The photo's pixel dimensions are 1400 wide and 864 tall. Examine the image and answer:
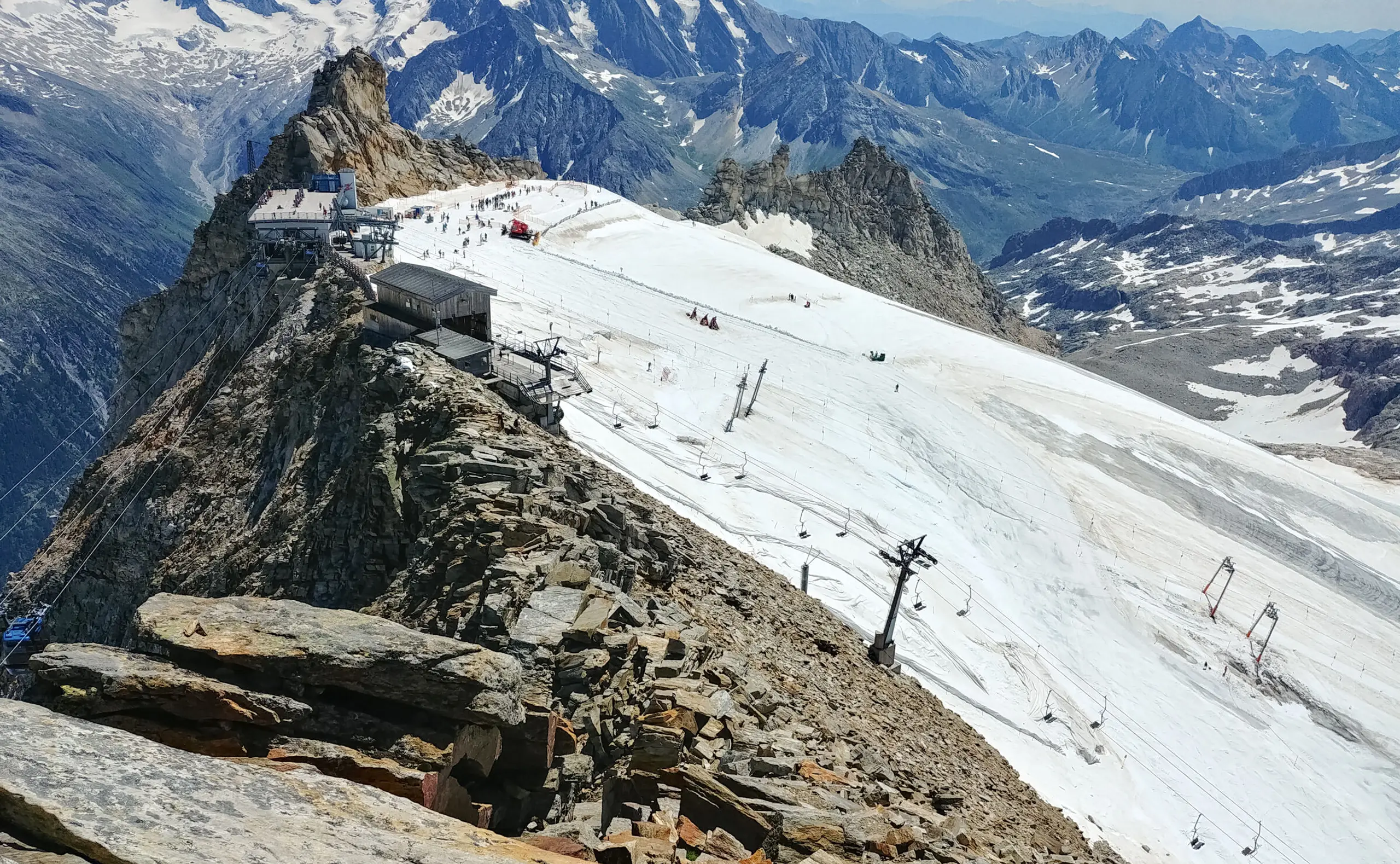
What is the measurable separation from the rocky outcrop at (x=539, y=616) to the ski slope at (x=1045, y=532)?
17.7 ft

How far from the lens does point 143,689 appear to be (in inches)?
378

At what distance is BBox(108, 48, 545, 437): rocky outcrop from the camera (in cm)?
5269

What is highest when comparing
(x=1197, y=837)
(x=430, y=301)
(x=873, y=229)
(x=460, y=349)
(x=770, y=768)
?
(x=873, y=229)

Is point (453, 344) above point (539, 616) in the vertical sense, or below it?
above

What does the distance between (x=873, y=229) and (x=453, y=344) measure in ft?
435

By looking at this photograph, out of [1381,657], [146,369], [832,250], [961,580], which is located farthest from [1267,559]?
[832,250]

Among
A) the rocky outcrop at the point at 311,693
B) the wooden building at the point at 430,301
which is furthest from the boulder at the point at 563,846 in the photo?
the wooden building at the point at 430,301

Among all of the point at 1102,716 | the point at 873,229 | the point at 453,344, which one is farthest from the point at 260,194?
the point at 873,229

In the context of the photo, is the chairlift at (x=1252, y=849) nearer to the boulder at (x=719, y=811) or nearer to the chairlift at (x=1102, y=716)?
the chairlift at (x=1102, y=716)

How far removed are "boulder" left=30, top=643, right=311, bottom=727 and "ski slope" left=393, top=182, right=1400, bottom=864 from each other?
16.3 metres

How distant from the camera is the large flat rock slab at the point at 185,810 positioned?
21.0 feet

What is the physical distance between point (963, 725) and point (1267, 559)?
106ft

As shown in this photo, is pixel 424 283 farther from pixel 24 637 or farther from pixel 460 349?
pixel 24 637

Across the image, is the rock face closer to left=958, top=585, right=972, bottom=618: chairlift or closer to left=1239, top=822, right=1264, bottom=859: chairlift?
left=958, top=585, right=972, bottom=618: chairlift
